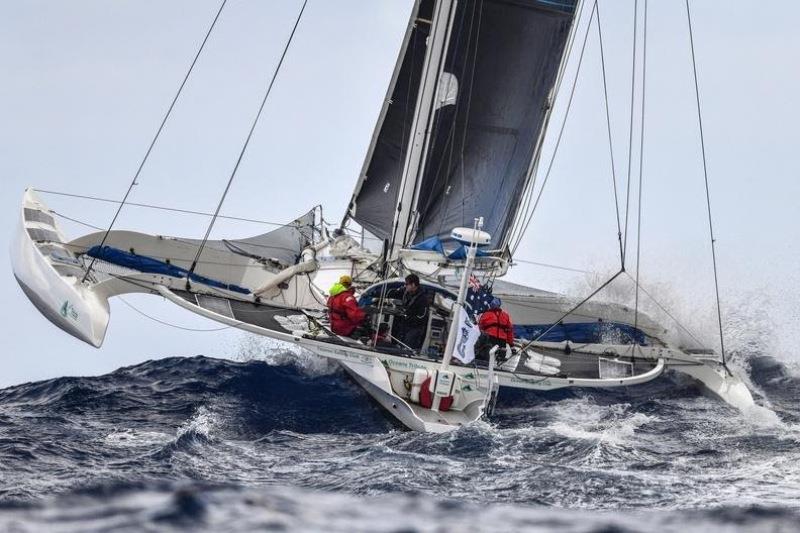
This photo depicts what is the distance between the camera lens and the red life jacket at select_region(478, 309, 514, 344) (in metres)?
13.8

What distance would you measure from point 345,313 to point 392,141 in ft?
16.3

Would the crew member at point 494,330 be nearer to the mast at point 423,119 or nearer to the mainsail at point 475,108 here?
the mast at point 423,119

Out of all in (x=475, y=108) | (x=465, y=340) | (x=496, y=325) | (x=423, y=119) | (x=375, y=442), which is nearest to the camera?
(x=375, y=442)

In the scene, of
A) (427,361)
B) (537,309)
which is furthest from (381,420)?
(537,309)

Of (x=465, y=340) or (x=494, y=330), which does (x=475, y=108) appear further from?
(x=465, y=340)

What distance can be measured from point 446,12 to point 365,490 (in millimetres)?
8733

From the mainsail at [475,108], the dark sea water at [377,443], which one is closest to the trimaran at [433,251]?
→ the mainsail at [475,108]

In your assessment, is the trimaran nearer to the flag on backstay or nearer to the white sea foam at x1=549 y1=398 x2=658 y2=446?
the white sea foam at x1=549 y1=398 x2=658 y2=446

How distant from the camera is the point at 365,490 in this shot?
9375mm

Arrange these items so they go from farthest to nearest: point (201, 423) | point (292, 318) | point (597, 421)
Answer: point (292, 318) < point (597, 421) < point (201, 423)

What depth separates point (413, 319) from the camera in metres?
14.6

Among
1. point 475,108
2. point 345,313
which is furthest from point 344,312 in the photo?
point 475,108

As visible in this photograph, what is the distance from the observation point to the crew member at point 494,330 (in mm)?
13773

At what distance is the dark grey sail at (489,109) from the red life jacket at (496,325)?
11.7ft
